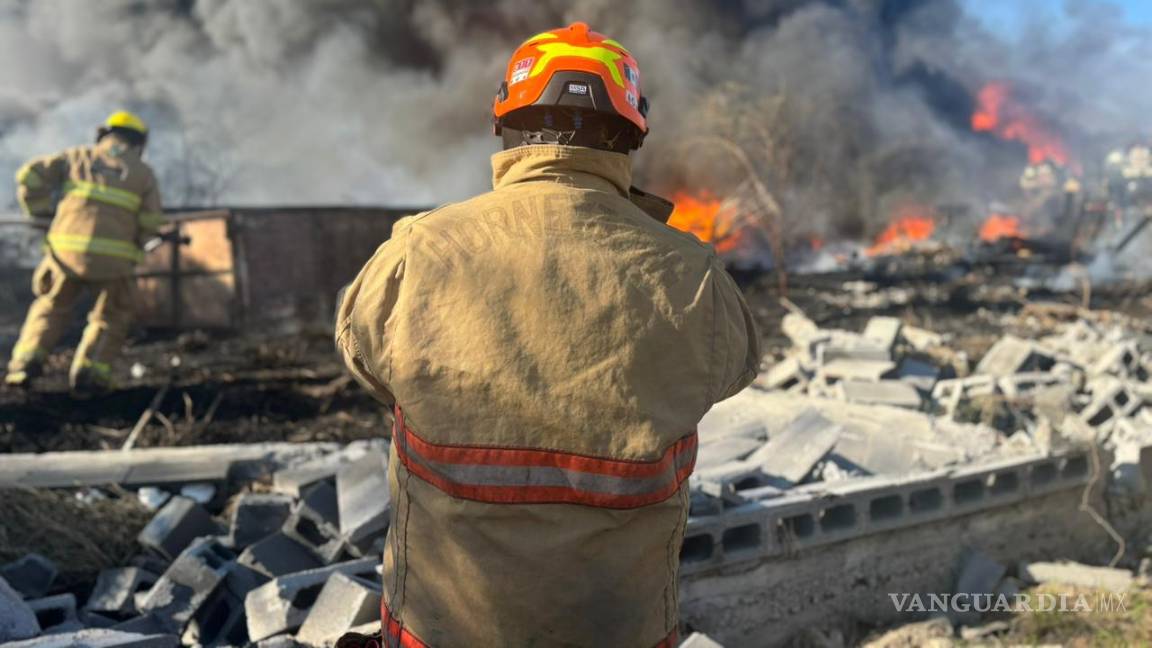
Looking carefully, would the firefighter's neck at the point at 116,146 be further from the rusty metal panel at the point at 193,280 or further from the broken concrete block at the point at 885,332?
the broken concrete block at the point at 885,332

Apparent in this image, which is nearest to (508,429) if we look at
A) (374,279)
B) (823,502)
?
(374,279)

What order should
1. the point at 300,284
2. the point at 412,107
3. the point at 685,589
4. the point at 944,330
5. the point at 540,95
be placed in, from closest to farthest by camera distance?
1. the point at 540,95
2. the point at 685,589
3. the point at 300,284
4. the point at 944,330
5. the point at 412,107

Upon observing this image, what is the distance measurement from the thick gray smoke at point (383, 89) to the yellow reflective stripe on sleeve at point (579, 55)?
13.4 meters

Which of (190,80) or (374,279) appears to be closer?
(374,279)

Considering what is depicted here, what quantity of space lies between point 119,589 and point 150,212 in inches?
159

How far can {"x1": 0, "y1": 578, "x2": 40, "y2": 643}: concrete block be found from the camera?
2.29 metres

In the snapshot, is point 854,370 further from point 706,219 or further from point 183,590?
point 706,219

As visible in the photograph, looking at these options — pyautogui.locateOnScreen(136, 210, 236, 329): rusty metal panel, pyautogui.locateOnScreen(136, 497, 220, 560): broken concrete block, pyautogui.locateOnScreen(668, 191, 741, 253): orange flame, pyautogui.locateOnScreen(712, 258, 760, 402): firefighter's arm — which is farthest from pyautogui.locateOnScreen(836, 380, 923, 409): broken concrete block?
pyautogui.locateOnScreen(668, 191, 741, 253): orange flame

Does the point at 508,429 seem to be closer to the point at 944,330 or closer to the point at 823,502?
the point at 823,502

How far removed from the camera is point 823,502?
11.1 feet

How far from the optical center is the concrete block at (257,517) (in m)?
3.38

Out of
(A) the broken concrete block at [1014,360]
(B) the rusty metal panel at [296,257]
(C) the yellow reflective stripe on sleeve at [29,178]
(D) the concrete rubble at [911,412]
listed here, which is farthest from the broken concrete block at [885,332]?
(C) the yellow reflective stripe on sleeve at [29,178]

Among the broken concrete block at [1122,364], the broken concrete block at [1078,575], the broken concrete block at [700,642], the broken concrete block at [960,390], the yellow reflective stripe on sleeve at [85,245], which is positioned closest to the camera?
the broken concrete block at [700,642]

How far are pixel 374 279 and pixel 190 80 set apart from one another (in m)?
18.0
